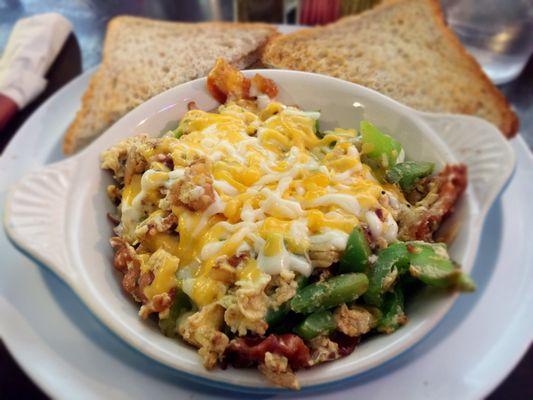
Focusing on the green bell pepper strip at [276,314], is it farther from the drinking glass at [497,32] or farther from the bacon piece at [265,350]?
the drinking glass at [497,32]

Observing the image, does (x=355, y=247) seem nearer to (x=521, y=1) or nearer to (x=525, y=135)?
(x=525, y=135)

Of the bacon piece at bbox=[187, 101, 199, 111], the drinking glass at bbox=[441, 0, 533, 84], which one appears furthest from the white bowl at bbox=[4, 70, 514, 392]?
the drinking glass at bbox=[441, 0, 533, 84]

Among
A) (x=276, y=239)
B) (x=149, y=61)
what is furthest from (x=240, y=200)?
(x=149, y=61)

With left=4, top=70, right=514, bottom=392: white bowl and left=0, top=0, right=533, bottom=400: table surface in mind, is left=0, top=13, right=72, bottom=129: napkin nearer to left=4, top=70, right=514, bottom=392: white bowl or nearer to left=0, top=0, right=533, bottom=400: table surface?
left=0, top=0, right=533, bottom=400: table surface

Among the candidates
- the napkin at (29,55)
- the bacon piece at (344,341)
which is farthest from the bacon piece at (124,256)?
the napkin at (29,55)

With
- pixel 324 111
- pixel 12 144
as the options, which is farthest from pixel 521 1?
pixel 12 144

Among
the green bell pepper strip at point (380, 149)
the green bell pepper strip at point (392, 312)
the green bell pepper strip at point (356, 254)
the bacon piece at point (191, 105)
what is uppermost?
the bacon piece at point (191, 105)
